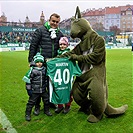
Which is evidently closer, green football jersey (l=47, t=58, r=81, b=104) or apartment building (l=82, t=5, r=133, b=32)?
green football jersey (l=47, t=58, r=81, b=104)

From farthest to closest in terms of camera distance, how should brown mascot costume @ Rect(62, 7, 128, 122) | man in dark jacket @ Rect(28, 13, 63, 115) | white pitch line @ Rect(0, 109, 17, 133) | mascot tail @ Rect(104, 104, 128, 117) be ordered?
man in dark jacket @ Rect(28, 13, 63, 115), mascot tail @ Rect(104, 104, 128, 117), brown mascot costume @ Rect(62, 7, 128, 122), white pitch line @ Rect(0, 109, 17, 133)

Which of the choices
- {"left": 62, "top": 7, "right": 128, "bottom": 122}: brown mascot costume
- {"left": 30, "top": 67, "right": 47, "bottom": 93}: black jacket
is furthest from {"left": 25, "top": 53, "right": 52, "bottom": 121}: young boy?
{"left": 62, "top": 7, "right": 128, "bottom": 122}: brown mascot costume

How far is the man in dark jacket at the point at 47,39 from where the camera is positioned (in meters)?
4.80

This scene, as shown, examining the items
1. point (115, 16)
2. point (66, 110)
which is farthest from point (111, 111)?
point (115, 16)

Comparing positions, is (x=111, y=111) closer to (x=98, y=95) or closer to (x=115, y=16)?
(x=98, y=95)

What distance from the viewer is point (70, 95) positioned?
475 centimetres

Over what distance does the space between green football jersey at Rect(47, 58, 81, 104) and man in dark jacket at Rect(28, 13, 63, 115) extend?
15.9 inches

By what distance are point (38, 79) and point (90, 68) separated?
36.1 inches

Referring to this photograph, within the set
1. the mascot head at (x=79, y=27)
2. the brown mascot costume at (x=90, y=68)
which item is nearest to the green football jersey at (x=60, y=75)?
the brown mascot costume at (x=90, y=68)

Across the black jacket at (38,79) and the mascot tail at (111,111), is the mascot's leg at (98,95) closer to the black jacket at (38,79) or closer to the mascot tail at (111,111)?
the mascot tail at (111,111)

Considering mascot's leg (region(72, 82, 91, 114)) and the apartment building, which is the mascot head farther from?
the apartment building

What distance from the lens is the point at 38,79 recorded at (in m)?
4.49

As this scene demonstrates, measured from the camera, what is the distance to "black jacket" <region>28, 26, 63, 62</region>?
4805 millimetres

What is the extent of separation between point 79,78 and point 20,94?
8.39 ft
